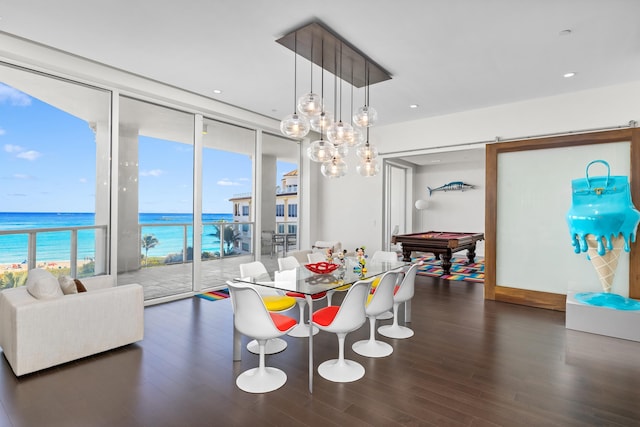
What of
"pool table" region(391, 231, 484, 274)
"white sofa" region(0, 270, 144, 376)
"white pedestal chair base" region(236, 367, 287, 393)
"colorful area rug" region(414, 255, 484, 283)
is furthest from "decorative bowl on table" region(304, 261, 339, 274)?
"colorful area rug" region(414, 255, 484, 283)

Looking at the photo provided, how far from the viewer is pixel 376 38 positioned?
342 centimetres

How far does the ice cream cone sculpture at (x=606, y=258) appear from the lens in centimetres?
389

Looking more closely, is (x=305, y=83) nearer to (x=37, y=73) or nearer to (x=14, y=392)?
(x=37, y=73)

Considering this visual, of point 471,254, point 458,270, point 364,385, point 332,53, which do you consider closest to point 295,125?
point 332,53

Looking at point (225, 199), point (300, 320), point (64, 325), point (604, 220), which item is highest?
point (225, 199)

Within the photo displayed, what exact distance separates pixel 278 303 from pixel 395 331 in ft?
4.33

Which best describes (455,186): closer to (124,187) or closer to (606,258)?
(606,258)

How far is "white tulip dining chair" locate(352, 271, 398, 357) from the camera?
305 centimetres

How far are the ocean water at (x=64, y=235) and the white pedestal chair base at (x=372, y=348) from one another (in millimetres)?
3270

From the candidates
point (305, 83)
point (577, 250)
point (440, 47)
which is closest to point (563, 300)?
point (577, 250)

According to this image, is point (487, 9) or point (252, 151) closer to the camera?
point (487, 9)

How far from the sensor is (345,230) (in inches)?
295

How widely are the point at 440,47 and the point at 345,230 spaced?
4.48 metres

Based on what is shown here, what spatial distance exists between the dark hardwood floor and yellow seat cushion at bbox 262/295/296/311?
16.5 inches
